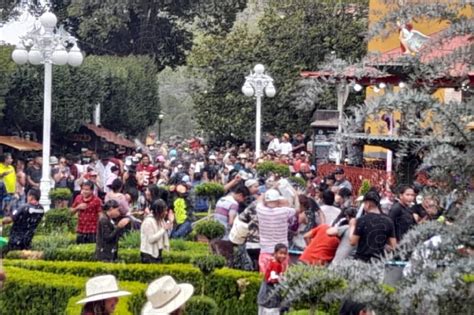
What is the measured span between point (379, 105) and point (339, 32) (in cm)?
4027

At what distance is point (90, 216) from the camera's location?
15672 millimetres

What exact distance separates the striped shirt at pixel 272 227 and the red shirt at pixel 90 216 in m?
3.27

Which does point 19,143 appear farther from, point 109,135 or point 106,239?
point 106,239

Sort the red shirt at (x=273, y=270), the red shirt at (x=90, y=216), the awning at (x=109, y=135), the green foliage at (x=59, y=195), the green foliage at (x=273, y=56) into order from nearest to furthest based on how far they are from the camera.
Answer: the red shirt at (x=273, y=270) → the red shirt at (x=90, y=216) → the green foliage at (x=59, y=195) → the green foliage at (x=273, y=56) → the awning at (x=109, y=135)

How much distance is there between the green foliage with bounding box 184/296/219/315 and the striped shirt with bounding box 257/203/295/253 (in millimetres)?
1095

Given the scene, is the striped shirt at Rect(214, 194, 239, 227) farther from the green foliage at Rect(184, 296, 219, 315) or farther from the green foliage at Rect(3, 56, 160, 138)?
the green foliage at Rect(3, 56, 160, 138)

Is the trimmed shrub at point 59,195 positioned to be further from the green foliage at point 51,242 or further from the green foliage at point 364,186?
the green foliage at point 364,186

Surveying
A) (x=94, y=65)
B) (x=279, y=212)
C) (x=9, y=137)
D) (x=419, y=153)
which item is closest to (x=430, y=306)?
(x=419, y=153)

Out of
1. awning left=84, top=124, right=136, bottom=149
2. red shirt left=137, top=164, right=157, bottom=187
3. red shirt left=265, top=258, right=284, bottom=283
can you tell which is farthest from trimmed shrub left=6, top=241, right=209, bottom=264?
awning left=84, top=124, right=136, bottom=149

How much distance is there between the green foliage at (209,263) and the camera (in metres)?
12.5

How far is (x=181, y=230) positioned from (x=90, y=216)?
6.39 feet

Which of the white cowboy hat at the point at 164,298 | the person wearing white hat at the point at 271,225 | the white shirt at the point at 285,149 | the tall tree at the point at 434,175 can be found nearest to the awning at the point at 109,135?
the white shirt at the point at 285,149

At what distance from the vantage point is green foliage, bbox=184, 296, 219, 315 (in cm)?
1158

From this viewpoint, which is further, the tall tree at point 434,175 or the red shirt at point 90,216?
the red shirt at point 90,216
